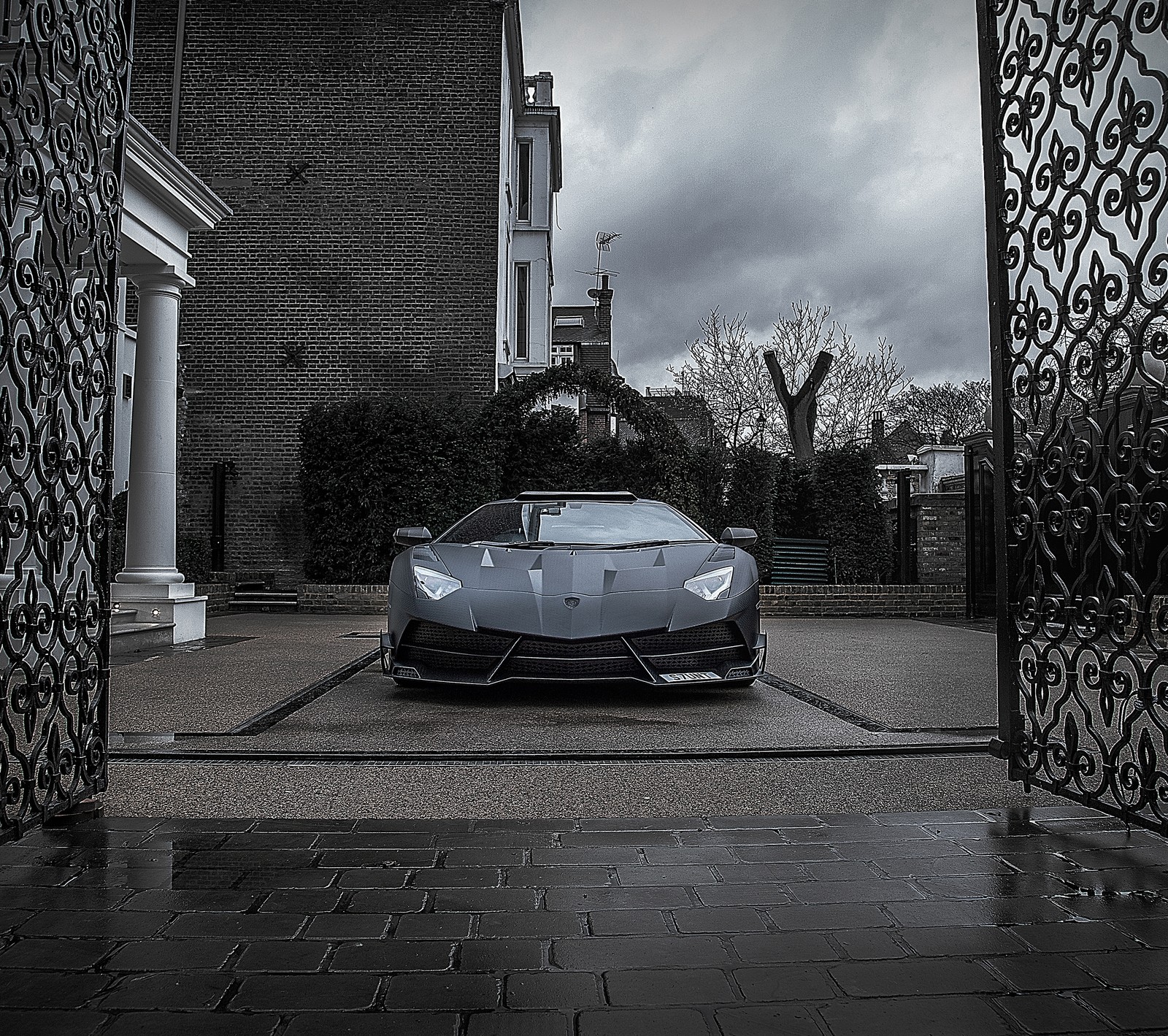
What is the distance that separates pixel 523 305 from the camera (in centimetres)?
1997

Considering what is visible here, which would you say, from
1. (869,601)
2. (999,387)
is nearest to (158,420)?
(999,387)

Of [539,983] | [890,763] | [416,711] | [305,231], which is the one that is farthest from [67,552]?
[305,231]

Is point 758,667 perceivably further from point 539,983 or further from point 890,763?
point 539,983

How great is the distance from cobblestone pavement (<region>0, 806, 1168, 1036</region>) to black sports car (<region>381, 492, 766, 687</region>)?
220cm

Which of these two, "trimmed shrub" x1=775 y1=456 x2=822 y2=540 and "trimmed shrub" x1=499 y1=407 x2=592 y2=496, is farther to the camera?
"trimmed shrub" x1=775 y1=456 x2=822 y2=540

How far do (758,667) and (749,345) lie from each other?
2496 cm

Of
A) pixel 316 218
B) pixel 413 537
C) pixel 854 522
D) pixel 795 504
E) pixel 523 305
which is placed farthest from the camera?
pixel 523 305

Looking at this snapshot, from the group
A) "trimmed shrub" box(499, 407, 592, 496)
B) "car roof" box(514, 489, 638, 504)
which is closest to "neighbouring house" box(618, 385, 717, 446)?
"trimmed shrub" box(499, 407, 592, 496)

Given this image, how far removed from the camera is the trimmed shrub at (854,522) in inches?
560

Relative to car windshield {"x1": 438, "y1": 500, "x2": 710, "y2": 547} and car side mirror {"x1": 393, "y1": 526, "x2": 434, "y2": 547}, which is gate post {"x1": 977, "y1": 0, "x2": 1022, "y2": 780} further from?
car side mirror {"x1": 393, "y1": 526, "x2": 434, "y2": 547}

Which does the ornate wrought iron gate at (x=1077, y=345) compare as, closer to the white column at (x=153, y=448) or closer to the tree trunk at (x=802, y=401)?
the white column at (x=153, y=448)

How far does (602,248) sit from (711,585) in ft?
125

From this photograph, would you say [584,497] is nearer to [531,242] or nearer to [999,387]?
[999,387]

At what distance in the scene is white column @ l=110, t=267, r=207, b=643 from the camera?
28.5 feet
